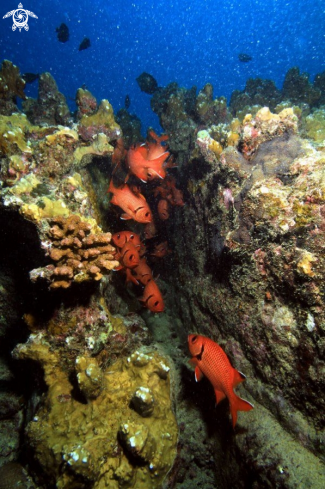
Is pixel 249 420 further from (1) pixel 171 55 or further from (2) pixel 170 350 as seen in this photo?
(1) pixel 171 55

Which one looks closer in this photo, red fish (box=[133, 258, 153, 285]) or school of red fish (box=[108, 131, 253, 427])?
school of red fish (box=[108, 131, 253, 427])

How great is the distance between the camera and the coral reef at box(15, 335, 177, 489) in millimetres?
2482

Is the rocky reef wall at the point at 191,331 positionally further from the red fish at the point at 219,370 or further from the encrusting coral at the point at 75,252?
the red fish at the point at 219,370

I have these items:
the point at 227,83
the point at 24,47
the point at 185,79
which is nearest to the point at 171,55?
the point at 185,79

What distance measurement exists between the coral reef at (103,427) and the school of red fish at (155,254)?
739 mm

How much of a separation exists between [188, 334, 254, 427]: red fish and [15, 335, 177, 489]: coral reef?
71cm

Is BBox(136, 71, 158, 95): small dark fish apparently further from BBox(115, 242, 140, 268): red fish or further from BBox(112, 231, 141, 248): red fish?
BBox(115, 242, 140, 268): red fish

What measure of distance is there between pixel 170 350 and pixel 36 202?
135 inches

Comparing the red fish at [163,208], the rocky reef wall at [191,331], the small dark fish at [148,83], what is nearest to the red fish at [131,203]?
the rocky reef wall at [191,331]

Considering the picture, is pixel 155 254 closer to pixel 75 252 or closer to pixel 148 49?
pixel 75 252

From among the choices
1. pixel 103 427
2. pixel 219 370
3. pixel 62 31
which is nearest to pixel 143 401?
pixel 103 427

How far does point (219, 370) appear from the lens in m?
2.59

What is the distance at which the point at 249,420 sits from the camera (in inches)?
117

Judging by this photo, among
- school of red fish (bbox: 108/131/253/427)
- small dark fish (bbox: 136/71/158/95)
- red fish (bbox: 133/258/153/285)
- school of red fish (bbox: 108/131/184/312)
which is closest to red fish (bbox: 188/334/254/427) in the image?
school of red fish (bbox: 108/131/253/427)
